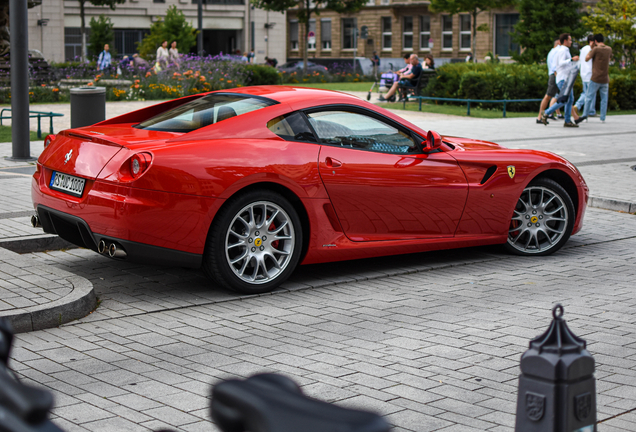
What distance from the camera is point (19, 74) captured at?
11.8 meters

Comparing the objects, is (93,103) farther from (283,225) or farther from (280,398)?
(280,398)

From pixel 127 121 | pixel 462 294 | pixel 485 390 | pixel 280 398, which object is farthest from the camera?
pixel 127 121

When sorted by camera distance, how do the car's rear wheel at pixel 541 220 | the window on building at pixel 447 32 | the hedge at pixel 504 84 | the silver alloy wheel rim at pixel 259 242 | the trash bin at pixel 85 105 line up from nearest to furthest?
the silver alloy wheel rim at pixel 259 242, the car's rear wheel at pixel 541 220, the trash bin at pixel 85 105, the hedge at pixel 504 84, the window on building at pixel 447 32

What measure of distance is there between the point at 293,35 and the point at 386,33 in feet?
36.8

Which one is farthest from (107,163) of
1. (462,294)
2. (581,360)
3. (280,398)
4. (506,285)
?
(280,398)

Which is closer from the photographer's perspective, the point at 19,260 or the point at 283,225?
the point at 283,225

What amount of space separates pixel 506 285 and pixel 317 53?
7197 centimetres

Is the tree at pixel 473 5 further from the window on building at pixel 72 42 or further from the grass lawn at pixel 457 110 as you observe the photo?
the window on building at pixel 72 42

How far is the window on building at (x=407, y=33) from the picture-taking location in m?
69.4

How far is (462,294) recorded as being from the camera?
5.98 meters

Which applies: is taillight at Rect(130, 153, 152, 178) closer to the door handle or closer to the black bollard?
the door handle

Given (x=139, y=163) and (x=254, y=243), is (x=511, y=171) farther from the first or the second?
(x=139, y=163)

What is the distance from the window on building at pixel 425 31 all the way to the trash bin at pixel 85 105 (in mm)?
59179

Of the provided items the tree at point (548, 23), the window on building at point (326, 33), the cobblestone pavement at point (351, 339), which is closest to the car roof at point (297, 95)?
the cobblestone pavement at point (351, 339)
